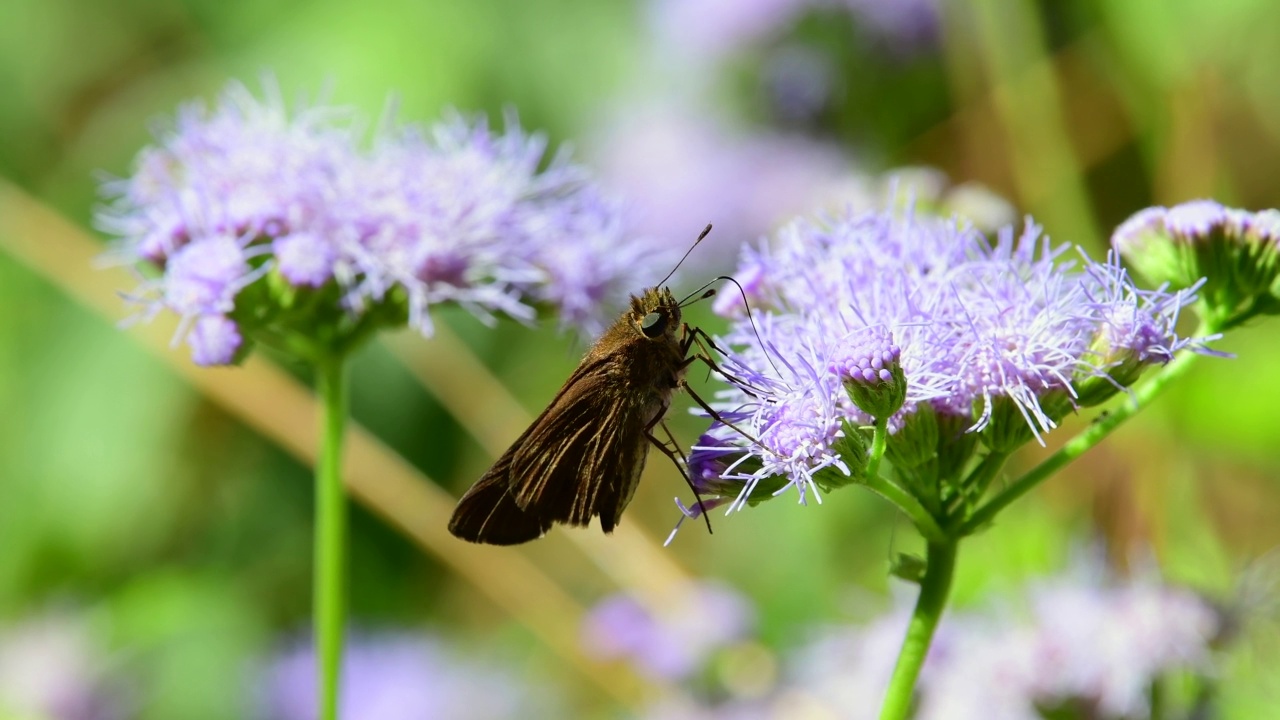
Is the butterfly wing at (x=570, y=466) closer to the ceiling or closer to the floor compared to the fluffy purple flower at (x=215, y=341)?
closer to the floor

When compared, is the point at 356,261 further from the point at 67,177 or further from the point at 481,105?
the point at 67,177

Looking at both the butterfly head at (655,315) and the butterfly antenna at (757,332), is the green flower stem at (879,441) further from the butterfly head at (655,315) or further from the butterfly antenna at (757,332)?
the butterfly head at (655,315)

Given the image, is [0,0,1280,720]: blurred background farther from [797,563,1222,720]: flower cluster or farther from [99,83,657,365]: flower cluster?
[99,83,657,365]: flower cluster

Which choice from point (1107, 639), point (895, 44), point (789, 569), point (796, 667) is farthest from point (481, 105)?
point (1107, 639)

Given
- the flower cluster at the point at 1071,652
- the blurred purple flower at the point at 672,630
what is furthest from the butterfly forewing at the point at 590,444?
the blurred purple flower at the point at 672,630

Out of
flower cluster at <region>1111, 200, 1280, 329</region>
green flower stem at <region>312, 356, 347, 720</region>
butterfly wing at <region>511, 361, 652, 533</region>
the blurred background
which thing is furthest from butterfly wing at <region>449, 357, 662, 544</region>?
the blurred background
